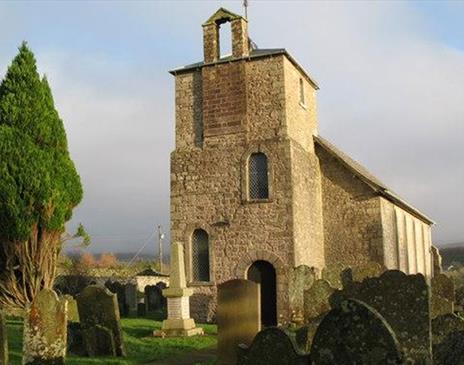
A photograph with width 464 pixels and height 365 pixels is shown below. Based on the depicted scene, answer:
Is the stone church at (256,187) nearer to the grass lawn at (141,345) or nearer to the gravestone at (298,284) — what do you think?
the gravestone at (298,284)

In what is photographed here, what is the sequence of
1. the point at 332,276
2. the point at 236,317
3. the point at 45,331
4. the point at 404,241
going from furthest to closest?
the point at 404,241 → the point at 332,276 → the point at 236,317 → the point at 45,331

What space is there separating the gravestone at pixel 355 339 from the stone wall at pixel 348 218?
15.8 metres

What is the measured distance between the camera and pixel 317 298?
15734 millimetres

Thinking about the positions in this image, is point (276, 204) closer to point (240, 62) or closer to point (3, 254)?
point (240, 62)

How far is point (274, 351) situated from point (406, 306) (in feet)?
5.20

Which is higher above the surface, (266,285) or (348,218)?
(348,218)

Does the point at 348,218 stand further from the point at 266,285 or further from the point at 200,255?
the point at 200,255

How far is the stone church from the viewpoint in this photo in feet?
64.3

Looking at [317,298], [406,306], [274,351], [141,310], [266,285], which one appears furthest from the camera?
[141,310]

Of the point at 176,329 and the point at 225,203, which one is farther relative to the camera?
the point at 225,203

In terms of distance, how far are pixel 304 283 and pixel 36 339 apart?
35.8 ft

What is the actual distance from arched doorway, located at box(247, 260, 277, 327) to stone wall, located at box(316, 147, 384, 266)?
10.1 feet

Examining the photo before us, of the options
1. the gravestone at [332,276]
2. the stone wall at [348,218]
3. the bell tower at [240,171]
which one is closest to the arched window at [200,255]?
the bell tower at [240,171]

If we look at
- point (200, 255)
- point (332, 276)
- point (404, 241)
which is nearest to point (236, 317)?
point (332, 276)
